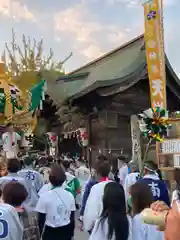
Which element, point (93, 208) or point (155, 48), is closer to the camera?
point (93, 208)

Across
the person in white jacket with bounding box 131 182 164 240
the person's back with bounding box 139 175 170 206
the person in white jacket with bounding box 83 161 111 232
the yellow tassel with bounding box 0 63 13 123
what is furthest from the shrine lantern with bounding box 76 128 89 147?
the person in white jacket with bounding box 131 182 164 240

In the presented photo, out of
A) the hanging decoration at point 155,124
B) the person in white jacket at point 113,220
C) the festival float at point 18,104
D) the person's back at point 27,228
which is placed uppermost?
the festival float at point 18,104

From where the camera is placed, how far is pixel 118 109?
1124cm

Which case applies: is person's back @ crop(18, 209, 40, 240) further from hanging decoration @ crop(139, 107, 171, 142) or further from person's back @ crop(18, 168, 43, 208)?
hanging decoration @ crop(139, 107, 171, 142)

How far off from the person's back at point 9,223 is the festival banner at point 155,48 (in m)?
6.93

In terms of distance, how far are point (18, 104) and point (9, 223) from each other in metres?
9.39

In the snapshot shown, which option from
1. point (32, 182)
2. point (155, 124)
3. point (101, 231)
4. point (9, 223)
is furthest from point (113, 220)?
point (32, 182)

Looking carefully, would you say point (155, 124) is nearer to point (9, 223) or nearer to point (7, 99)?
point (9, 223)

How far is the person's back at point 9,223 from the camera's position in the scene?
2.91 meters

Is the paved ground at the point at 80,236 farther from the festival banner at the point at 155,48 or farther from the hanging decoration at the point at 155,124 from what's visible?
the festival banner at the point at 155,48

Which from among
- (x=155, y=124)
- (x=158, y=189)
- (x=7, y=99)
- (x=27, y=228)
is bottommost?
(x=27, y=228)

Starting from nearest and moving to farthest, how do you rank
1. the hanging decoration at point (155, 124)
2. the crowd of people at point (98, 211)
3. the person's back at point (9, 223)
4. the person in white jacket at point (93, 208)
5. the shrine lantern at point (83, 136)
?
the crowd of people at point (98, 211)
the person's back at point (9, 223)
the person in white jacket at point (93, 208)
the hanging decoration at point (155, 124)
the shrine lantern at point (83, 136)

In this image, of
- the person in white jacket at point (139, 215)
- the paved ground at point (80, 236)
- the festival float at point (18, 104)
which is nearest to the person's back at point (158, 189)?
the person in white jacket at point (139, 215)

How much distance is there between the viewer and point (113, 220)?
2818mm
